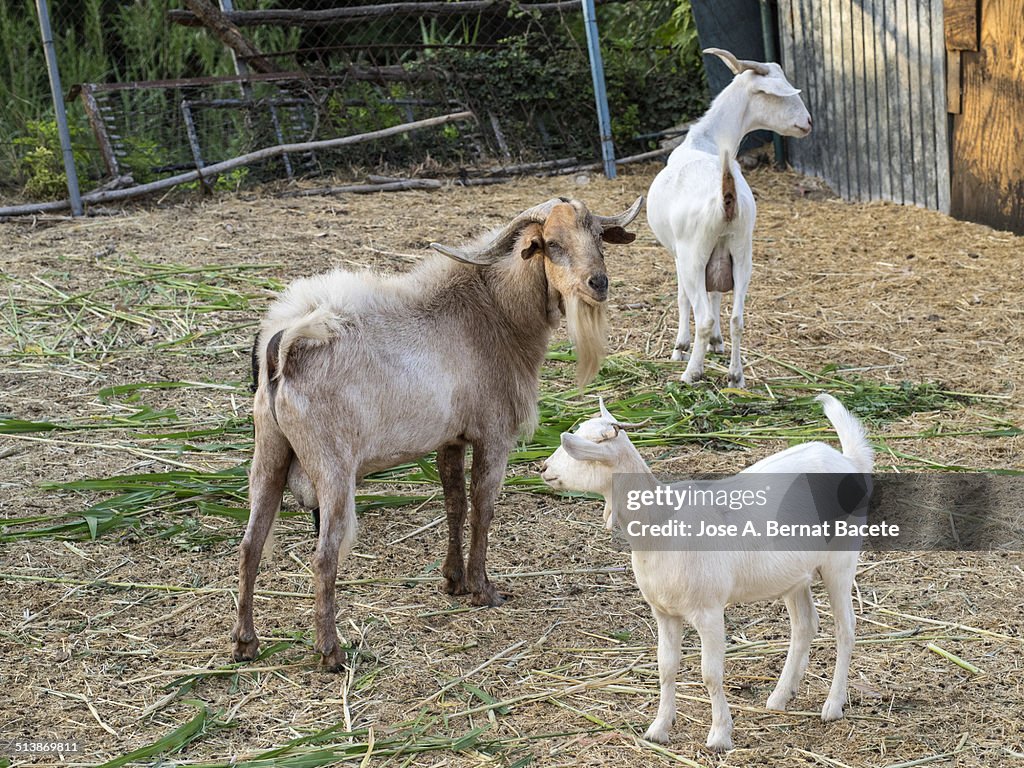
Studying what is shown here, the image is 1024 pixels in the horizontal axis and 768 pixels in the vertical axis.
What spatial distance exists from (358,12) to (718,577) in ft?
31.7

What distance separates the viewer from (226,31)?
36.8ft

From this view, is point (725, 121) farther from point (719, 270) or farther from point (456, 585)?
point (456, 585)

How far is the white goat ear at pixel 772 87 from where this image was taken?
7160 mm

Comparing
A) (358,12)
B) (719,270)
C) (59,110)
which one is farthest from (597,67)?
(719,270)

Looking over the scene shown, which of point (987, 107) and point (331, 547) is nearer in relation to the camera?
point (331, 547)

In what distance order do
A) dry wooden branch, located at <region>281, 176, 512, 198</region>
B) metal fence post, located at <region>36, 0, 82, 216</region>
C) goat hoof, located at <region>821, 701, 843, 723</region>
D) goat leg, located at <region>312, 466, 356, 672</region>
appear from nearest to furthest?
1. goat hoof, located at <region>821, 701, 843, 723</region>
2. goat leg, located at <region>312, 466, 356, 672</region>
3. metal fence post, located at <region>36, 0, 82, 216</region>
4. dry wooden branch, located at <region>281, 176, 512, 198</region>

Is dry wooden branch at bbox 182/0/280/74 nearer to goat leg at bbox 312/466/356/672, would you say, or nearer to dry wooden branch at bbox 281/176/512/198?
dry wooden branch at bbox 281/176/512/198

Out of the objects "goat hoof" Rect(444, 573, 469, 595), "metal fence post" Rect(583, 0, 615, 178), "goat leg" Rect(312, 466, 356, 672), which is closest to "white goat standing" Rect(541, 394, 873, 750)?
"goat leg" Rect(312, 466, 356, 672)

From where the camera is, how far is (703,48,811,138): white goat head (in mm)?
7180

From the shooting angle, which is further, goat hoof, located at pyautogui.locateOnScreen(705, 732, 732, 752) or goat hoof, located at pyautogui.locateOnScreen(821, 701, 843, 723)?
goat hoof, located at pyautogui.locateOnScreen(821, 701, 843, 723)

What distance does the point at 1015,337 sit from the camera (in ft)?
22.2

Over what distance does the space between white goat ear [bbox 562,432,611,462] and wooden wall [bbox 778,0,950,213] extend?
6.83 m

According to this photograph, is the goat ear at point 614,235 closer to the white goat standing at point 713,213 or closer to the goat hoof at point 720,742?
the white goat standing at point 713,213

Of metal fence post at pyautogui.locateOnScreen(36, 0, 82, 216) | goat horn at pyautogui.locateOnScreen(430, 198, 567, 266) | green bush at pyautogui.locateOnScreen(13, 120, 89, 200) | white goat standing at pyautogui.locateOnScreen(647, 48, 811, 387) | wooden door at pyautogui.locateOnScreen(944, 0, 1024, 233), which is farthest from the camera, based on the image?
green bush at pyautogui.locateOnScreen(13, 120, 89, 200)
